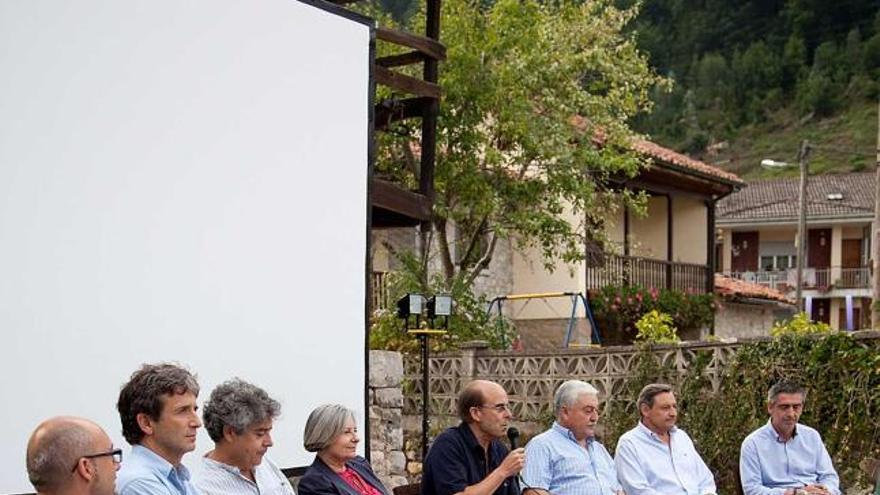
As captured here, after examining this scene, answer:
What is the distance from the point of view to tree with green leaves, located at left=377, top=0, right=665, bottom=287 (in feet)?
45.7

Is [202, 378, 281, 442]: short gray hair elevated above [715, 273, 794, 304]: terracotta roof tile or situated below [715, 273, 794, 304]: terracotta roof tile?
below

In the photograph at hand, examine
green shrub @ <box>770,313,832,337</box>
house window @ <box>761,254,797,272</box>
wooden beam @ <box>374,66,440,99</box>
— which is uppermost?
wooden beam @ <box>374,66,440,99</box>

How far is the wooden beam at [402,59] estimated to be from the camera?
10648 millimetres

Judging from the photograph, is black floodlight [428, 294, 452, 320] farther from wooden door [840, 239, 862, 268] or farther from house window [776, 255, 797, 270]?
wooden door [840, 239, 862, 268]

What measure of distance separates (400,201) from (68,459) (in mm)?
7297

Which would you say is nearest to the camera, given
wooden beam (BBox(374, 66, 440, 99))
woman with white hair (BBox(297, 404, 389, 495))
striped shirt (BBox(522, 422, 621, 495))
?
woman with white hair (BBox(297, 404, 389, 495))

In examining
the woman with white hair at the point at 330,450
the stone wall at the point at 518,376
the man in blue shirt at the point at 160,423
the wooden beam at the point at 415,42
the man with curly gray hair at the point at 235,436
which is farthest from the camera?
the stone wall at the point at 518,376

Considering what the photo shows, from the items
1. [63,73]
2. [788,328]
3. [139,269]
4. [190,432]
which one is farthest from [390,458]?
[190,432]

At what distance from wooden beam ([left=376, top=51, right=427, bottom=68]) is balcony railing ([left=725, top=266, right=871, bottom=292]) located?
28.1m

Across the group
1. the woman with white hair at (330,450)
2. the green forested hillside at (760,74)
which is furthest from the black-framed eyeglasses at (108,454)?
the green forested hillside at (760,74)

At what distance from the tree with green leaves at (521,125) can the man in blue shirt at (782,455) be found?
7.26m

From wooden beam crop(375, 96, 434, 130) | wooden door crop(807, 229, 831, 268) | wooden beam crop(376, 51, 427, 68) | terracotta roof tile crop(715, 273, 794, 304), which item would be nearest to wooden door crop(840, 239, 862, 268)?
wooden door crop(807, 229, 831, 268)

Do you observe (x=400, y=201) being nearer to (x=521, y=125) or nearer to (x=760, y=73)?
(x=521, y=125)

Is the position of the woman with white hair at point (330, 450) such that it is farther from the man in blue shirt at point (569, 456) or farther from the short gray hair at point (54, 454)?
the short gray hair at point (54, 454)
